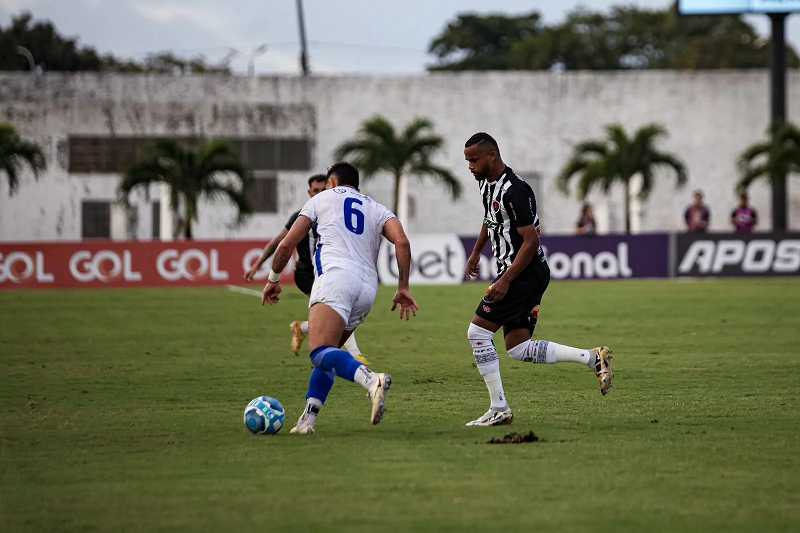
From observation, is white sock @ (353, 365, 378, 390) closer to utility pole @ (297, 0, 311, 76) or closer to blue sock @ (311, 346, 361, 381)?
blue sock @ (311, 346, 361, 381)

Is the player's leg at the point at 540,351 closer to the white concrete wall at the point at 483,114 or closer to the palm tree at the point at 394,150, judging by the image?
the palm tree at the point at 394,150

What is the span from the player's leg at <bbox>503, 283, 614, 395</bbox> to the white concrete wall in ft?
126

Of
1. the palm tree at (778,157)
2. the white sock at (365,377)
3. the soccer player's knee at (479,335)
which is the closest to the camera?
the white sock at (365,377)

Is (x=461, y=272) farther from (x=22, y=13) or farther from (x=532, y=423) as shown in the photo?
(x=22, y=13)

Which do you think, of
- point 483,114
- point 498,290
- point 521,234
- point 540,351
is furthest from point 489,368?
point 483,114

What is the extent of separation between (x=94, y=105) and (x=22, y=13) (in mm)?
27888

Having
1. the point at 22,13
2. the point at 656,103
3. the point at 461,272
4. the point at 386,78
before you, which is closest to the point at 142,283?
the point at 461,272

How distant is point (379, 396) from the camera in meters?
7.64

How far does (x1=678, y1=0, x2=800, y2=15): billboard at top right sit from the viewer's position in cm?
3850

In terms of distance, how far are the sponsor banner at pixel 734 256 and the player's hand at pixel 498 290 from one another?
2386 centimetres

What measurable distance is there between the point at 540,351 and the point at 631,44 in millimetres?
69450

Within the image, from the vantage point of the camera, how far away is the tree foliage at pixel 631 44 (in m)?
73.6

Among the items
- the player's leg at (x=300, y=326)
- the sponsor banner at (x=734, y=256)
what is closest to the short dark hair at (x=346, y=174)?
the player's leg at (x=300, y=326)

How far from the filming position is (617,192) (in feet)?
155
